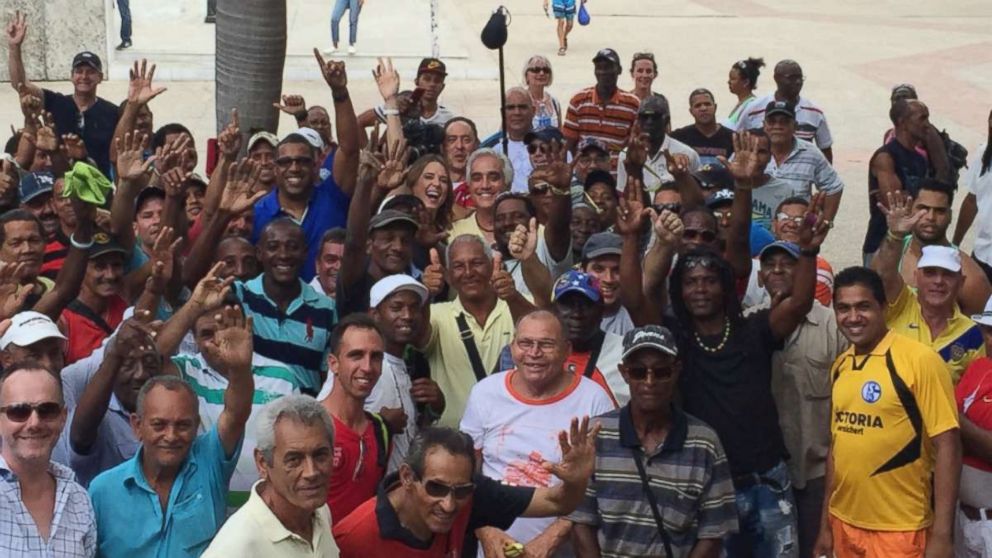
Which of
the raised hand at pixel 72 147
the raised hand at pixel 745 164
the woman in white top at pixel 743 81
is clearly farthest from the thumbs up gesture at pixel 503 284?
the woman in white top at pixel 743 81

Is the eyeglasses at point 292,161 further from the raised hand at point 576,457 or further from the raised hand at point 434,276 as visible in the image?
the raised hand at point 576,457

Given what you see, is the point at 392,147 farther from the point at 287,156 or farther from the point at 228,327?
the point at 228,327

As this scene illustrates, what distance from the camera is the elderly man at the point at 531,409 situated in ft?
21.5

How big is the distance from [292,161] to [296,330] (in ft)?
6.08

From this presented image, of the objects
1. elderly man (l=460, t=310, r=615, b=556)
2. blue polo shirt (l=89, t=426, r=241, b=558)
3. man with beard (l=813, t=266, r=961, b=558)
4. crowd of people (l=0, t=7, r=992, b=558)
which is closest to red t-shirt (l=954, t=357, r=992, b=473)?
crowd of people (l=0, t=7, r=992, b=558)

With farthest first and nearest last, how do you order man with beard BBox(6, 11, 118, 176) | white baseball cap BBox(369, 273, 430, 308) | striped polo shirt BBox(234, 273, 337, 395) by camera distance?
1. man with beard BBox(6, 11, 118, 176)
2. striped polo shirt BBox(234, 273, 337, 395)
3. white baseball cap BBox(369, 273, 430, 308)

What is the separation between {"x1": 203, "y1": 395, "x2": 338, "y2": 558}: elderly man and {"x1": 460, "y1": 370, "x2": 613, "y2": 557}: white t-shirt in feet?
4.66

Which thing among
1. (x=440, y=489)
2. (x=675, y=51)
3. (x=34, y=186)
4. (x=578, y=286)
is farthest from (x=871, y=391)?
(x=675, y=51)

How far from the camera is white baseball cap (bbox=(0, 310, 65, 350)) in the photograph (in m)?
6.19

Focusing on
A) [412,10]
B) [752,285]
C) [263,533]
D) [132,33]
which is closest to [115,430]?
[263,533]

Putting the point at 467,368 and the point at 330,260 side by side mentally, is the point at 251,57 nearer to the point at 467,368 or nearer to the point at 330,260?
the point at 330,260

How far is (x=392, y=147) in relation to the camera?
849 cm

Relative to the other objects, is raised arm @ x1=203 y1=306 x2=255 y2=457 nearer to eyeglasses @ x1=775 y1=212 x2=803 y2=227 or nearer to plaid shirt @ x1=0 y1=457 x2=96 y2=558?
plaid shirt @ x1=0 y1=457 x2=96 y2=558

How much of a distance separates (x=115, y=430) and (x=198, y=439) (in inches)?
29.0
